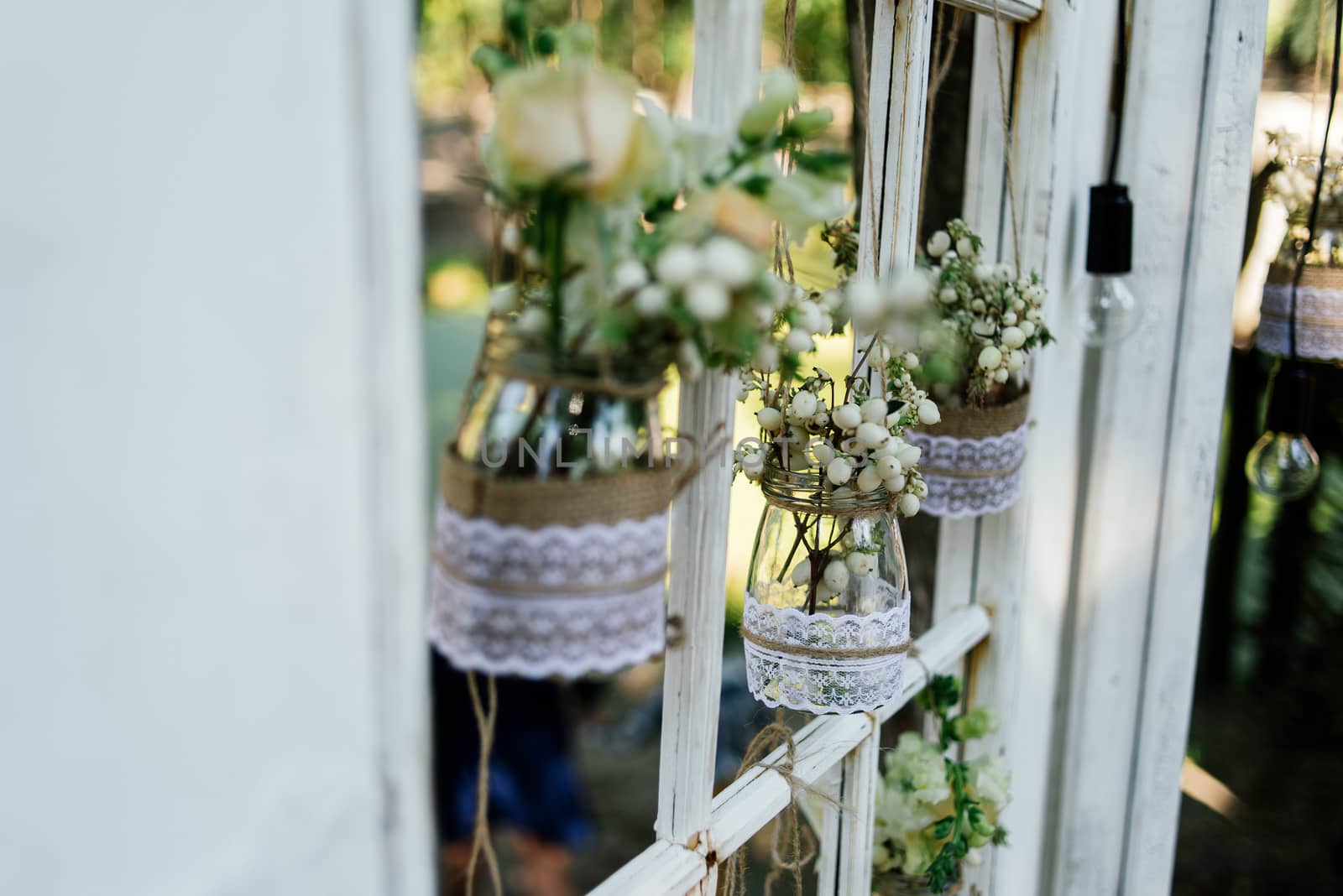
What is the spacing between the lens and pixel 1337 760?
3.19 meters

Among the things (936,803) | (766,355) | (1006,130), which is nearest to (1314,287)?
(1006,130)

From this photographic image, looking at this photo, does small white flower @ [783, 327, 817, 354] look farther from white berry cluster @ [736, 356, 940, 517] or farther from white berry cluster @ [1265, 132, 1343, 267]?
white berry cluster @ [1265, 132, 1343, 267]

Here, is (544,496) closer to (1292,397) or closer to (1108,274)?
(1108,274)

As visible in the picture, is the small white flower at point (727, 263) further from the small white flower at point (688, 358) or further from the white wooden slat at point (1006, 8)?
the white wooden slat at point (1006, 8)

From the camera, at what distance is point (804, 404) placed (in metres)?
0.90

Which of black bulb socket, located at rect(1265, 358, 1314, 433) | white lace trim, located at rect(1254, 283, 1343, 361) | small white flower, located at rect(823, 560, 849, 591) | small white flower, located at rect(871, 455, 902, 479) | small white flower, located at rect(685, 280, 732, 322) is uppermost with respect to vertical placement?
small white flower, located at rect(685, 280, 732, 322)

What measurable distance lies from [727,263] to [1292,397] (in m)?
1.47

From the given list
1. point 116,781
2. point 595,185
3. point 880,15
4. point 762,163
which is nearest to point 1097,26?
point 880,15

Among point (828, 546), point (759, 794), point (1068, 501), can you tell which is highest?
point (828, 546)

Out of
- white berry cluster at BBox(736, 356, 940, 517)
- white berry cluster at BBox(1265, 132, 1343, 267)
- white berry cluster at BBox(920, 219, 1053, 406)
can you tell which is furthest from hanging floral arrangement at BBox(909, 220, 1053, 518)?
white berry cluster at BBox(1265, 132, 1343, 267)

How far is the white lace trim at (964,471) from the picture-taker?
3.91 feet

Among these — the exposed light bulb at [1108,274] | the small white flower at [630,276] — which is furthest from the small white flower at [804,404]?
the exposed light bulb at [1108,274]

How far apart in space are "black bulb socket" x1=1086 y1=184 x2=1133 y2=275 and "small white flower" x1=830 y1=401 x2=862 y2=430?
686 mm

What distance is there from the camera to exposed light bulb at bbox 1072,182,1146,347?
1.39 meters
